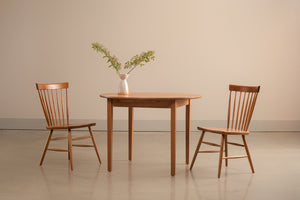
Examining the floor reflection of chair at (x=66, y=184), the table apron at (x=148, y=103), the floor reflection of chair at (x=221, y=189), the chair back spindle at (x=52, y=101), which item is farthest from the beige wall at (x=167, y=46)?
the floor reflection of chair at (x=221, y=189)

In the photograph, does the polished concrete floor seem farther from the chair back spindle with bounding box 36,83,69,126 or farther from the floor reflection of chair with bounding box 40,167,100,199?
the chair back spindle with bounding box 36,83,69,126

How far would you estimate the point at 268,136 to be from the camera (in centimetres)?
619

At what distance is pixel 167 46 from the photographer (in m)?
6.61

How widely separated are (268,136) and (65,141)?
3.16m

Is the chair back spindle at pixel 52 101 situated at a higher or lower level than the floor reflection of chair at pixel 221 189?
higher

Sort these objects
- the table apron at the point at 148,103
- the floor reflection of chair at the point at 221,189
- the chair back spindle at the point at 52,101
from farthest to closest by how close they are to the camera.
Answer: the chair back spindle at the point at 52,101 < the table apron at the point at 148,103 < the floor reflection of chair at the point at 221,189

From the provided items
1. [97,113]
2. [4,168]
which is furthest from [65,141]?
[4,168]

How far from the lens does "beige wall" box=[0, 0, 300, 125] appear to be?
6.55 m

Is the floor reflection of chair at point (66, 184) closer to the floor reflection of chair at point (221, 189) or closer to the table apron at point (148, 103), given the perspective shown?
the table apron at point (148, 103)

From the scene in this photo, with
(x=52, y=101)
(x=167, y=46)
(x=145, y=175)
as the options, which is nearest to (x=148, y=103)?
(x=145, y=175)

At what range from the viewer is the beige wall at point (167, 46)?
6.55 metres

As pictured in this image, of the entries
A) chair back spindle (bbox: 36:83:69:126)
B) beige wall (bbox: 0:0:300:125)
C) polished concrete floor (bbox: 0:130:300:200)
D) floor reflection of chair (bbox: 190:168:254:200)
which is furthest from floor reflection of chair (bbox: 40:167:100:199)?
beige wall (bbox: 0:0:300:125)

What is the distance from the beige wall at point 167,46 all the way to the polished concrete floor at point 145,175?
134cm

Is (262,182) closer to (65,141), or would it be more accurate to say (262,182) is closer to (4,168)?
(4,168)
